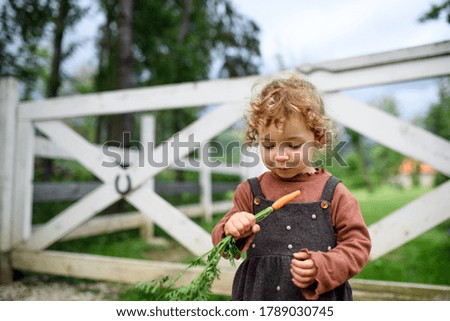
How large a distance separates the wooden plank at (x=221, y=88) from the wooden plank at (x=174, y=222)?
60cm

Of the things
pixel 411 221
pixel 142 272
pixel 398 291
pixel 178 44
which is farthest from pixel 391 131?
pixel 178 44

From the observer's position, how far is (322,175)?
1361 millimetres

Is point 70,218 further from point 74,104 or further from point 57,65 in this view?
point 57,65

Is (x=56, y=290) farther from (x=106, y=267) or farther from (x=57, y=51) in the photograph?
(x=57, y=51)

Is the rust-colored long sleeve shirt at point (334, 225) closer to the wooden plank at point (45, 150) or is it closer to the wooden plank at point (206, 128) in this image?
the wooden plank at point (206, 128)

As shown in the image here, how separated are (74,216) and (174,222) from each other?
2.71ft

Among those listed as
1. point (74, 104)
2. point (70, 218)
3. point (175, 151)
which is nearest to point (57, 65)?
point (74, 104)

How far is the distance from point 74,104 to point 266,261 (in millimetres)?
2118

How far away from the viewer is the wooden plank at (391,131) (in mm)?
1849

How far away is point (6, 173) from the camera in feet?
9.42

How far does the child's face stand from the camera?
4.14 ft

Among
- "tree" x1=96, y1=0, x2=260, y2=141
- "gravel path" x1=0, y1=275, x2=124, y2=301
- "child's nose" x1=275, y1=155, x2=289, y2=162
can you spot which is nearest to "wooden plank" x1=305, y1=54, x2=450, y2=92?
"child's nose" x1=275, y1=155, x2=289, y2=162

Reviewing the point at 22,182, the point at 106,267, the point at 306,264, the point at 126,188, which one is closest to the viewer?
the point at 306,264

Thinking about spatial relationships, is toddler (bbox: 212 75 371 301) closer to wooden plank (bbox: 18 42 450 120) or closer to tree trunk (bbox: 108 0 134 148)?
wooden plank (bbox: 18 42 450 120)
